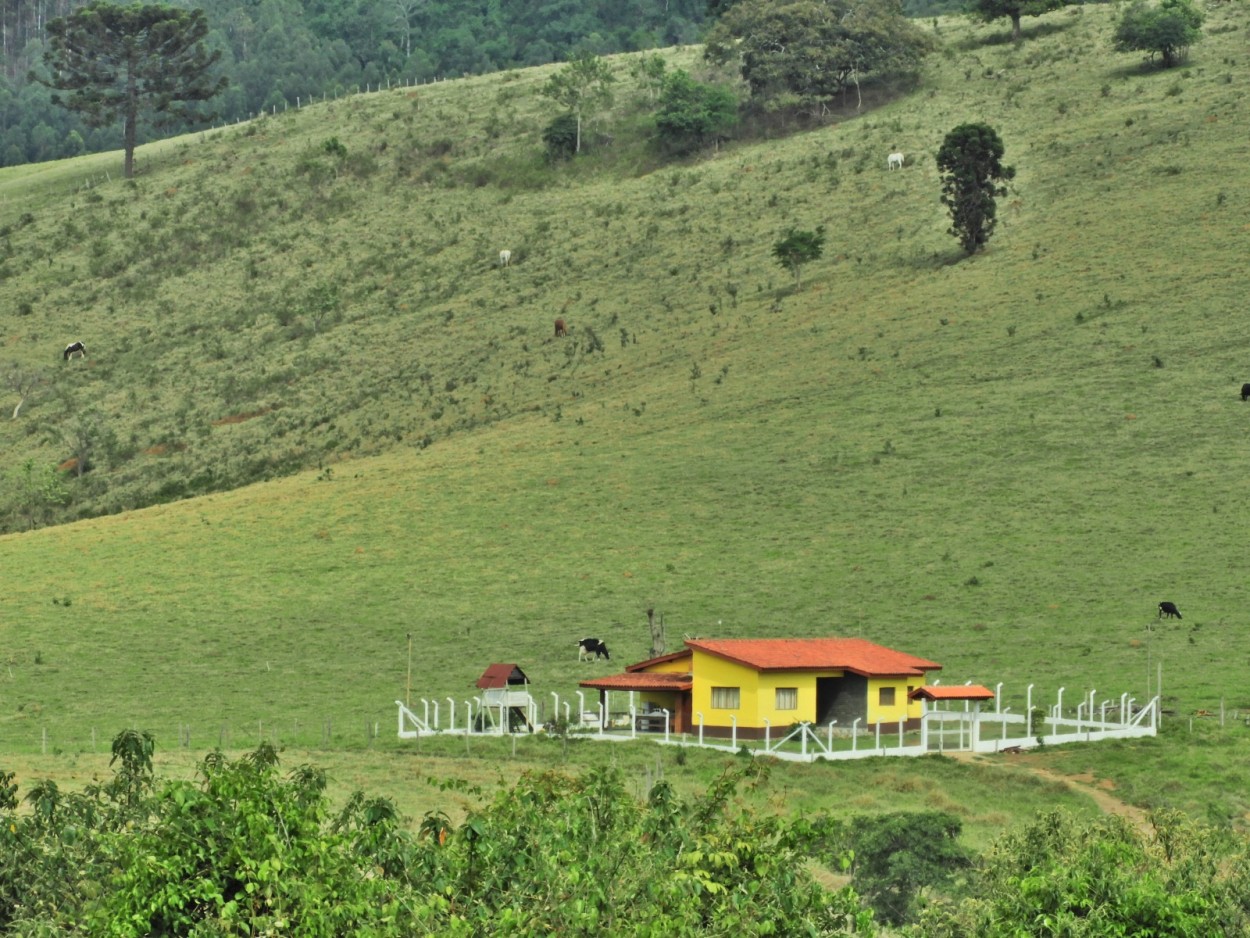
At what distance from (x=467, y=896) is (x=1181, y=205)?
75.0 meters

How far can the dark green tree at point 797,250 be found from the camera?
88.8 metres

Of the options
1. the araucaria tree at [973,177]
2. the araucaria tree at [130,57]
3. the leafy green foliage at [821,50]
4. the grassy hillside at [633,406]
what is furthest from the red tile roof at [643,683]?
the araucaria tree at [130,57]

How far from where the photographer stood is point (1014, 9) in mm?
119688

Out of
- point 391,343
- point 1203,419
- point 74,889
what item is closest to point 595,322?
point 391,343

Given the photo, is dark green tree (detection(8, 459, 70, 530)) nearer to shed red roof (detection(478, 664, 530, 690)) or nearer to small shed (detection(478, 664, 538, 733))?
shed red roof (detection(478, 664, 530, 690))

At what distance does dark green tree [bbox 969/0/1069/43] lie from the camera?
11956 centimetres

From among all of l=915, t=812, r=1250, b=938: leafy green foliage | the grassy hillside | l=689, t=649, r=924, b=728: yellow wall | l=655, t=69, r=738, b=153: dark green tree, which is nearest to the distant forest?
the grassy hillside

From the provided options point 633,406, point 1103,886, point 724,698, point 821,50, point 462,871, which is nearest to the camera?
point 462,871

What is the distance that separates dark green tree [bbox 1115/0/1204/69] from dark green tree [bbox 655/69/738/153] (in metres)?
22.6

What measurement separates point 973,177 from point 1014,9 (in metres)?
35.9

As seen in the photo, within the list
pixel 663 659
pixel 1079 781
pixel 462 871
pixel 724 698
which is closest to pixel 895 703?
pixel 724 698

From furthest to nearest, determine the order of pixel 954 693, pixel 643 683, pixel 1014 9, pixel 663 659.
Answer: pixel 1014 9
pixel 663 659
pixel 643 683
pixel 954 693

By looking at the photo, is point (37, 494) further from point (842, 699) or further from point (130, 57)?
point (130, 57)

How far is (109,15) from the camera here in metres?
131
